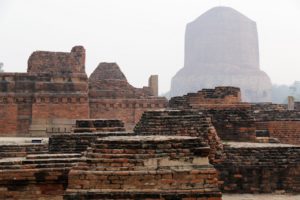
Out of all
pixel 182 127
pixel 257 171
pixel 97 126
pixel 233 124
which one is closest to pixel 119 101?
pixel 233 124

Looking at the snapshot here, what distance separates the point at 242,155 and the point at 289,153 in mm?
872

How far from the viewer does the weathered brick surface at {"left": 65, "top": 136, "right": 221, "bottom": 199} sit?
188 inches

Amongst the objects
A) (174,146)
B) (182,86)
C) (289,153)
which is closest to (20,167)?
(174,146)

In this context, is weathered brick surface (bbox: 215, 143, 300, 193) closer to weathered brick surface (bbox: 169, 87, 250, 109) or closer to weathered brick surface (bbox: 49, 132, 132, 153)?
weathered brick surface (bbox: 49, 132, 132, 153)

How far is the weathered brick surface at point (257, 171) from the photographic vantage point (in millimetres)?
8000

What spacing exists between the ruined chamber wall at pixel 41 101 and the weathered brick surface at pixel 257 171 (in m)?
9.40

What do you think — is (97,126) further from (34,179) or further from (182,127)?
(34,179)

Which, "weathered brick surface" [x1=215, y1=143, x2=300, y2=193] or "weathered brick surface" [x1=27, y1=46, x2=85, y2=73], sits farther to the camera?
"weathered brick surface" [x1=27, y1=46, x2=85, y2=73]

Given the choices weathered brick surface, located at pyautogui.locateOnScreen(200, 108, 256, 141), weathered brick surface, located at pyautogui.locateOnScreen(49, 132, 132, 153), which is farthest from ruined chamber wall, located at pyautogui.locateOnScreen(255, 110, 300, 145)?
weathered brick surface, located at pyautogui.locateOnScreen(49, 132, 132, 153)

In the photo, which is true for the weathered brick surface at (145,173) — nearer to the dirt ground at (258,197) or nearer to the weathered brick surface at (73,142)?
the weathered brick surface at (73,142)

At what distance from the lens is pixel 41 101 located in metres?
16.8

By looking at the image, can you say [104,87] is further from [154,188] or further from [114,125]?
[154,188]

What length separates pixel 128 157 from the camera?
4965mm

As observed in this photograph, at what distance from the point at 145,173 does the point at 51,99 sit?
1268 cm
